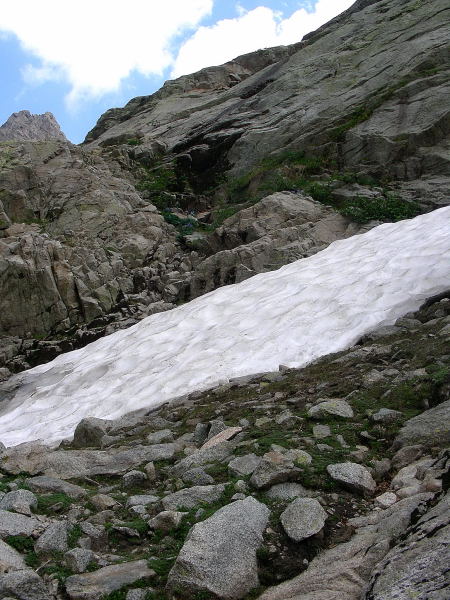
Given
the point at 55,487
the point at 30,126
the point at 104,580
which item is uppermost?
the point at 30,126

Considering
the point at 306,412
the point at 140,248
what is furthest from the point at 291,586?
the point at 140,248

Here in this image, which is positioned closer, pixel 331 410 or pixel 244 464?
pixel 244 464

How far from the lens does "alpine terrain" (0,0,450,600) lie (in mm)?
3914

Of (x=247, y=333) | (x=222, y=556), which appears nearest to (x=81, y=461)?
(x=222, y=556)

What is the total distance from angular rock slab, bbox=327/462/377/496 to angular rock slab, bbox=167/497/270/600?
2.79ft

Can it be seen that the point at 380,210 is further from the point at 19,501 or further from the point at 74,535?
the point at 74,535

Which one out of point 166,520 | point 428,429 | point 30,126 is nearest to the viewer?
point 166,520

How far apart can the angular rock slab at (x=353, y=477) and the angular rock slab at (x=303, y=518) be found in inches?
19.2

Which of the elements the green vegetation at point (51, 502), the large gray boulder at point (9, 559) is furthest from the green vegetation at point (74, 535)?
the green vegetation at point (51, 502)

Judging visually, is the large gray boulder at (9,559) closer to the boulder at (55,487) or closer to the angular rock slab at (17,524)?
the angular rock slab at (17,524)

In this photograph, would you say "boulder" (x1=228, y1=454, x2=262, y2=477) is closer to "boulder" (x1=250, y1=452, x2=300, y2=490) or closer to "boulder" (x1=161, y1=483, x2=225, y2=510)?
"boulder" (x1=250, y1=452, x2=300, y2=490)

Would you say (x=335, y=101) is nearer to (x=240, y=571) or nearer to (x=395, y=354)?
(x=395, y=354)

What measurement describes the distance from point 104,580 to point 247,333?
25.8ft

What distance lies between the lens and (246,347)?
10.8 metres
